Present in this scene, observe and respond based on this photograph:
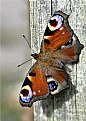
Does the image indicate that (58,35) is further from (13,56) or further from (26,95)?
(13,56)

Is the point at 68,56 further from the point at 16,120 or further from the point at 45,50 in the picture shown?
the point at 16,120

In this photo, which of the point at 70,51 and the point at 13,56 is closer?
the point at 70,51

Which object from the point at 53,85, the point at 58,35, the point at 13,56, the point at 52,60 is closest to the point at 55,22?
the point at 58,35

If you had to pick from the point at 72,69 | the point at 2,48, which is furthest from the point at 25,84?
the point at 2,48

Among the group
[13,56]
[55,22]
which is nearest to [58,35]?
[55,22]

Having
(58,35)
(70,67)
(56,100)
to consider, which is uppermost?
(58,35)

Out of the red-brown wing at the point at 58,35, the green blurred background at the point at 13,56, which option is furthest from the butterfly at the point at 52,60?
the green blurred background at the point at 13,56

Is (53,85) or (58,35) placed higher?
(58,35)
